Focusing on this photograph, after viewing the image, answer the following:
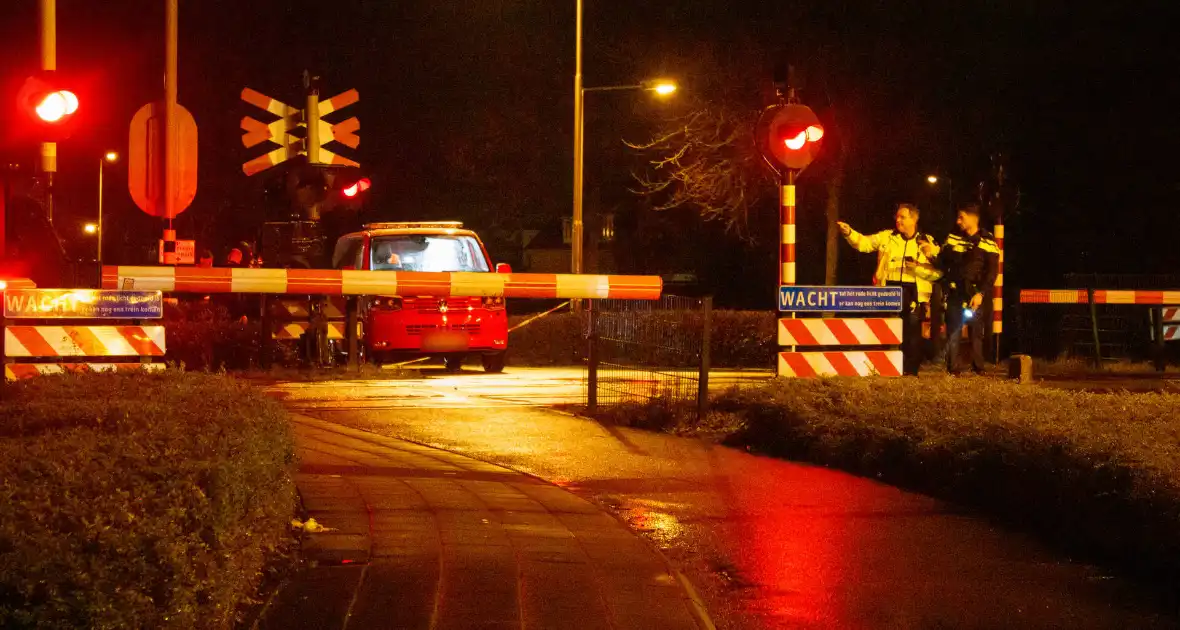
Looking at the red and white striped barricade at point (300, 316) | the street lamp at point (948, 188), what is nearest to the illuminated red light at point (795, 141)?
the red and white striped barricade at point (300, 316)

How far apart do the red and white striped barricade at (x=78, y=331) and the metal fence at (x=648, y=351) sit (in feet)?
13.4

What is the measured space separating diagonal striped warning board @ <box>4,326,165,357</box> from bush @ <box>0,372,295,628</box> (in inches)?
128

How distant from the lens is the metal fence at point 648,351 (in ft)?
37.4

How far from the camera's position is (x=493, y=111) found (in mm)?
36594

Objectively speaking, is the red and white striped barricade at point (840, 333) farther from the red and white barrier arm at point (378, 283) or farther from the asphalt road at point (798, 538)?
the red and white barrier arm at point (378, 283)

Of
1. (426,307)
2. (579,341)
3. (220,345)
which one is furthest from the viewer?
(579,341)

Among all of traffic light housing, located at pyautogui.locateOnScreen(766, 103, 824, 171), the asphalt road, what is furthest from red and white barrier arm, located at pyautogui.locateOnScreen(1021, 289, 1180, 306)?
the asphalt road

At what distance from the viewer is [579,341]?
75.2ft

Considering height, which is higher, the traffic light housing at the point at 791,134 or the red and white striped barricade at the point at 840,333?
the traffic light housing at the point at 791,134

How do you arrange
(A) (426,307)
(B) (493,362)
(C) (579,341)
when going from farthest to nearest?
(C) (579,341), (B) (493,362), (A) (426,307)

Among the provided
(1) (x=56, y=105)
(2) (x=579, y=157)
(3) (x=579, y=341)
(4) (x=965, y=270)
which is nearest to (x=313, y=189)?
(1) (x=56, y=105)

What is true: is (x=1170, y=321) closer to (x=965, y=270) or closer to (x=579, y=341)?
(x=965, y=270)

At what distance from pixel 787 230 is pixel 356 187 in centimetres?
530

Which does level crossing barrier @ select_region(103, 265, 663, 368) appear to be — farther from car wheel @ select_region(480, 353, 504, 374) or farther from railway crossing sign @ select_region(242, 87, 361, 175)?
car wheel @ select_region(480, 353, 504, 374)
